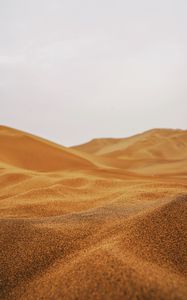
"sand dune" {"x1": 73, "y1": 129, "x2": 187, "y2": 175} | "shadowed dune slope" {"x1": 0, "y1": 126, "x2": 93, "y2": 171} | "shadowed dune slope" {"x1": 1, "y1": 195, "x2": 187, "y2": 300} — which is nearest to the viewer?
"shadowed dune slope" {"x1": 1, "y1": 195, "x2": 187, "y2": 300}

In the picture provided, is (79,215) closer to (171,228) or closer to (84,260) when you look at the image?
(171,228)

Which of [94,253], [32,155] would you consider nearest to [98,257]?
[94,253]

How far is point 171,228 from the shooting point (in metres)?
1.68

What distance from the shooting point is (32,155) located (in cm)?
826

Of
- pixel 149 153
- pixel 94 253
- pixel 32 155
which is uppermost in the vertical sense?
pixel 149 153

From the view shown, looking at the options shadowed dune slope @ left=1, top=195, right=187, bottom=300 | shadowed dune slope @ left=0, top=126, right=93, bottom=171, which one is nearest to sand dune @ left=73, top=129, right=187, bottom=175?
shadowed dune slope @ left=0, top=126, right=93, bottom=171

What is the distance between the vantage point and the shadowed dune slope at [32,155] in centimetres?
759

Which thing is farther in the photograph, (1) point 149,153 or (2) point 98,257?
(1) point 149,153

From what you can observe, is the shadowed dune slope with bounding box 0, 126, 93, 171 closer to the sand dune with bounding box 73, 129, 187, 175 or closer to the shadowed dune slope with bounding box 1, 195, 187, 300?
the sand dune with bounding box 73, 129, 187, 175

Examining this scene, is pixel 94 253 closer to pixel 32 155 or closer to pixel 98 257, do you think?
pixel 98 257

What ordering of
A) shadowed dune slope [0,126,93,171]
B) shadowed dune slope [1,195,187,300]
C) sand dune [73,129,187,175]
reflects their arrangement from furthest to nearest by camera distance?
sand dune [73,129,187,175] → shadowed dune slope [0,126,93,171] → shadowed dune slope [1,195,187,300]

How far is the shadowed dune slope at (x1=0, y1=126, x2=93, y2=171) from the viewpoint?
24.9 feet

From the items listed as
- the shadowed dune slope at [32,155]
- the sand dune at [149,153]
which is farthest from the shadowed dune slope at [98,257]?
the sand dune at [149,153]

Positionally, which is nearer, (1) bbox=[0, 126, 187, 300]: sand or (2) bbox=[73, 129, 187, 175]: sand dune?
(1) bbox=[0, 126, 187, 300]: sand
